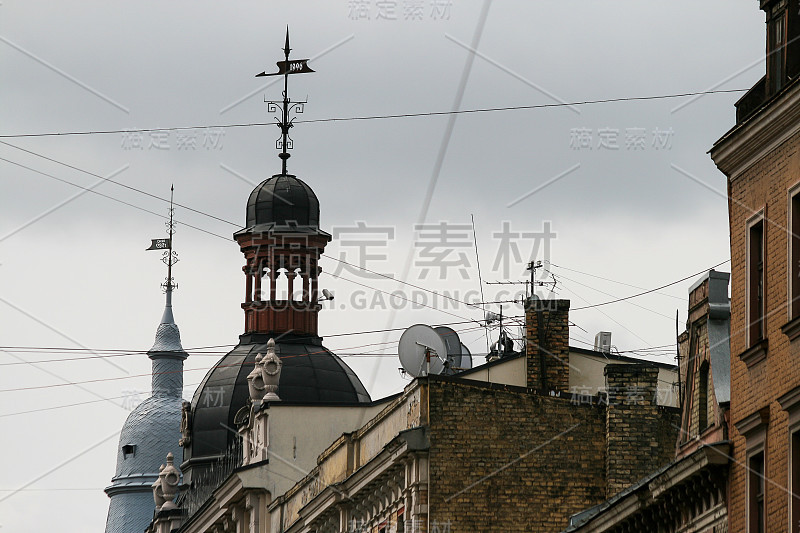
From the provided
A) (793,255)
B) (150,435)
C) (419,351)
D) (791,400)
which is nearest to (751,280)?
(793,255)

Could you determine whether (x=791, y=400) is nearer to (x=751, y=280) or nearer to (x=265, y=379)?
(x=751, y=280)

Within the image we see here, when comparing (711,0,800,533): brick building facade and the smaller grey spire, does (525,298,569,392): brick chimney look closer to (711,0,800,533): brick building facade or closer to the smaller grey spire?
(711,0,800,533): brick building facade

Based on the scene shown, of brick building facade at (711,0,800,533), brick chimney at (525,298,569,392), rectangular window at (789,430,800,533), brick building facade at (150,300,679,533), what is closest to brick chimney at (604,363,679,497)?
brick building facade at (150,300,679,533)

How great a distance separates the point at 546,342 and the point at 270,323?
109 ft

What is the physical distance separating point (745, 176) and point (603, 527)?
7.63m

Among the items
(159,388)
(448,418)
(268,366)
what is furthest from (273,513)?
(159,388)

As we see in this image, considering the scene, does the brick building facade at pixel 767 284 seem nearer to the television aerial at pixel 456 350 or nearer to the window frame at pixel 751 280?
the window frame at pixel 751 280

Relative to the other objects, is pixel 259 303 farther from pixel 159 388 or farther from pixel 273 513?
pixel 159 388

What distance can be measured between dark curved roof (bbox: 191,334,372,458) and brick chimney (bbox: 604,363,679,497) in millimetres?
31145

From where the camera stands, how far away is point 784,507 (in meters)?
34.4

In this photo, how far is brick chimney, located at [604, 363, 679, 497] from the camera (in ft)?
166

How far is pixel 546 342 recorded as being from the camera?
185ft

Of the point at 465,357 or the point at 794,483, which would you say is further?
the point at 465,357

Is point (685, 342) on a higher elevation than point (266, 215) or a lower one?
lower
